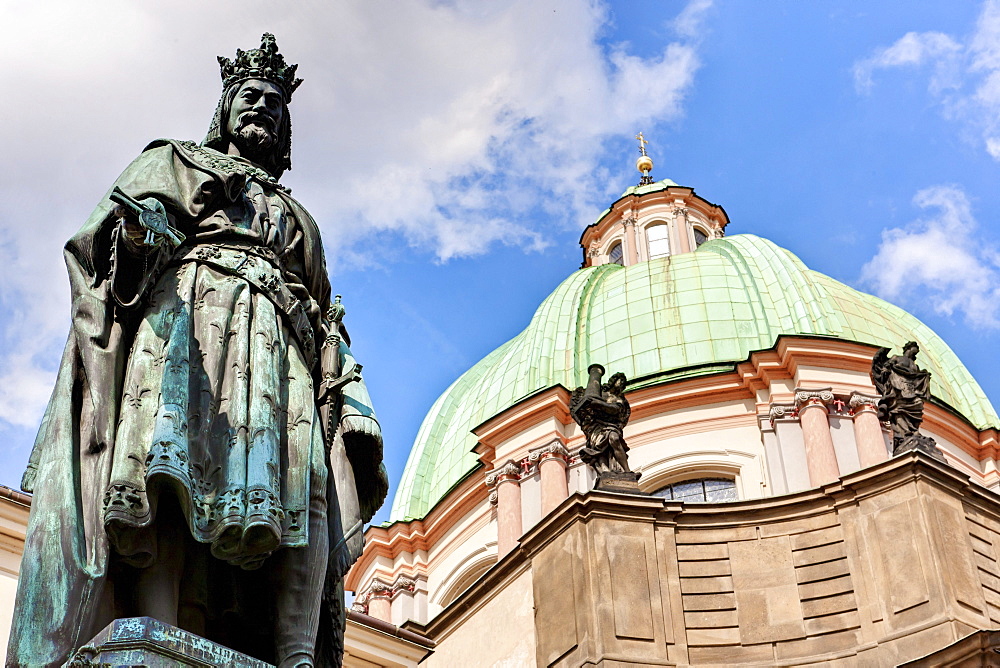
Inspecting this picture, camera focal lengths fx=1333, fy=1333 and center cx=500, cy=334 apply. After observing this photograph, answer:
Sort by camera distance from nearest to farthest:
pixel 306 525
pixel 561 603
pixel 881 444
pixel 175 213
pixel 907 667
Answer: pixel 306 525 → pixel 175 213 → pixel 907 667 → pixel 561 603 → pixel 881 444

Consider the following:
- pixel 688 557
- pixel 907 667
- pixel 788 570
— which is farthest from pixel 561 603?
pixel 907 667

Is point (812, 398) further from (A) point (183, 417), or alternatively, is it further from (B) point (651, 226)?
(A) point (183, 417)

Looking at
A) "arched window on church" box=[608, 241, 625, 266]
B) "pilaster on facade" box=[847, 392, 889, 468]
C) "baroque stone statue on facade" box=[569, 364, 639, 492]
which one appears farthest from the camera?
"arched window on church" box=[608, 241, 625, 266]

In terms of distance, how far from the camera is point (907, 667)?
51.8 ft

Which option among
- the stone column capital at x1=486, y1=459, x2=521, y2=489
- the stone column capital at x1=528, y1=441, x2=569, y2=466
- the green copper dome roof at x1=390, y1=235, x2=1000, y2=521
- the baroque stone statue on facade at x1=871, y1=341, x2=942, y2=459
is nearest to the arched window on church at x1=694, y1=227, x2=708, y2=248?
the green copper dome roof at x1=390, y1=235, x2=1000, y2=521

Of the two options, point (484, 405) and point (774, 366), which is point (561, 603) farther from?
point (484, 405)

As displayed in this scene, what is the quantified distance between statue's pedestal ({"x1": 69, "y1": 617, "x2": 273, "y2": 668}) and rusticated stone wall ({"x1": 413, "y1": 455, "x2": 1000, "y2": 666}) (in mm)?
13628

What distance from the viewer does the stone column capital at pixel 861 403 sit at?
26.3 metres

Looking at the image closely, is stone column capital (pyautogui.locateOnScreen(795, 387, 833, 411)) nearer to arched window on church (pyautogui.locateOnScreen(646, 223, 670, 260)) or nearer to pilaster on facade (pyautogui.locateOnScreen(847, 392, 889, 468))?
pilaster on facade (pyautogui.locateOnScreen(847, 392, 889, 468))

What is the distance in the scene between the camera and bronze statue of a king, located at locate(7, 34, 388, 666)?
12.5 ft

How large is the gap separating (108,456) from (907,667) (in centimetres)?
1371

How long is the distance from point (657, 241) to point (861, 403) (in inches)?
412

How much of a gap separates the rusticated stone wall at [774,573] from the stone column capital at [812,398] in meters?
7.81

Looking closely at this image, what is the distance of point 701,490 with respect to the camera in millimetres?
26281
